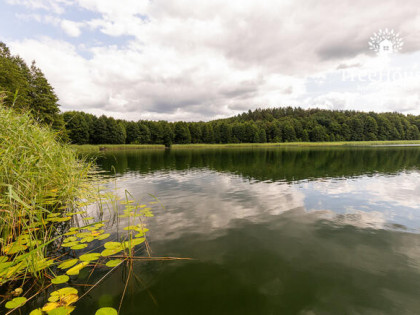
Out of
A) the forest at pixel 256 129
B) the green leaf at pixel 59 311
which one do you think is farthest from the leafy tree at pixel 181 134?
the green leaf at pixel 59 311

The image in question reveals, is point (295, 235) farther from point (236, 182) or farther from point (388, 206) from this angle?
point (236, 182)

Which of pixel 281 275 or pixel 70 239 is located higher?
pixel 70 239

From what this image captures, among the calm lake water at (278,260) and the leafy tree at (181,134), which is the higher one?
the leafy tree at (181,134)

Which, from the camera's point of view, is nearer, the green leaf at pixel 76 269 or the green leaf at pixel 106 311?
the green leaf at pixel 106 311

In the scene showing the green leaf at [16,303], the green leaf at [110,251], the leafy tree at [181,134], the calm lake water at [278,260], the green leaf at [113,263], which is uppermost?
the leafy tree at [181,134]

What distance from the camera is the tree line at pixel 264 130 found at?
10225 centimetres

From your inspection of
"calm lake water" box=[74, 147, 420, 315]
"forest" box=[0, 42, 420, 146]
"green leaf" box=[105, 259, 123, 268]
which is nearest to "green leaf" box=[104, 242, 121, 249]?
"green leaf" box=[105, 259, 123, 268]

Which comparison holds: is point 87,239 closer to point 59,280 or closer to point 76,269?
point 76,269

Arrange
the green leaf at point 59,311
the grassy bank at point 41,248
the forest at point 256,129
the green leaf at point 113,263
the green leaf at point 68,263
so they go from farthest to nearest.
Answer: the forest at point 256,129 → the green leaf at point 113,263 → the green leaf at point 68,263 → the grassy bank at point 41,248 → the green leaf at point 59,311

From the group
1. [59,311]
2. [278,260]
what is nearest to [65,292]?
[59,311]

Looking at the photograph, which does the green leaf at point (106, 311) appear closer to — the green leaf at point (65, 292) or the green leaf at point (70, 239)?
the green leaf at point (65, 292)

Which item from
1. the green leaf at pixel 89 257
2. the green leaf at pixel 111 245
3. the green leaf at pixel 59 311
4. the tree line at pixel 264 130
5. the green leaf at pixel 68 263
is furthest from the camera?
the tree line at pixel 264 130

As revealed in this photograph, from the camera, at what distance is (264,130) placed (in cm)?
13738

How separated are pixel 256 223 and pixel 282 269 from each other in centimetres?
346
